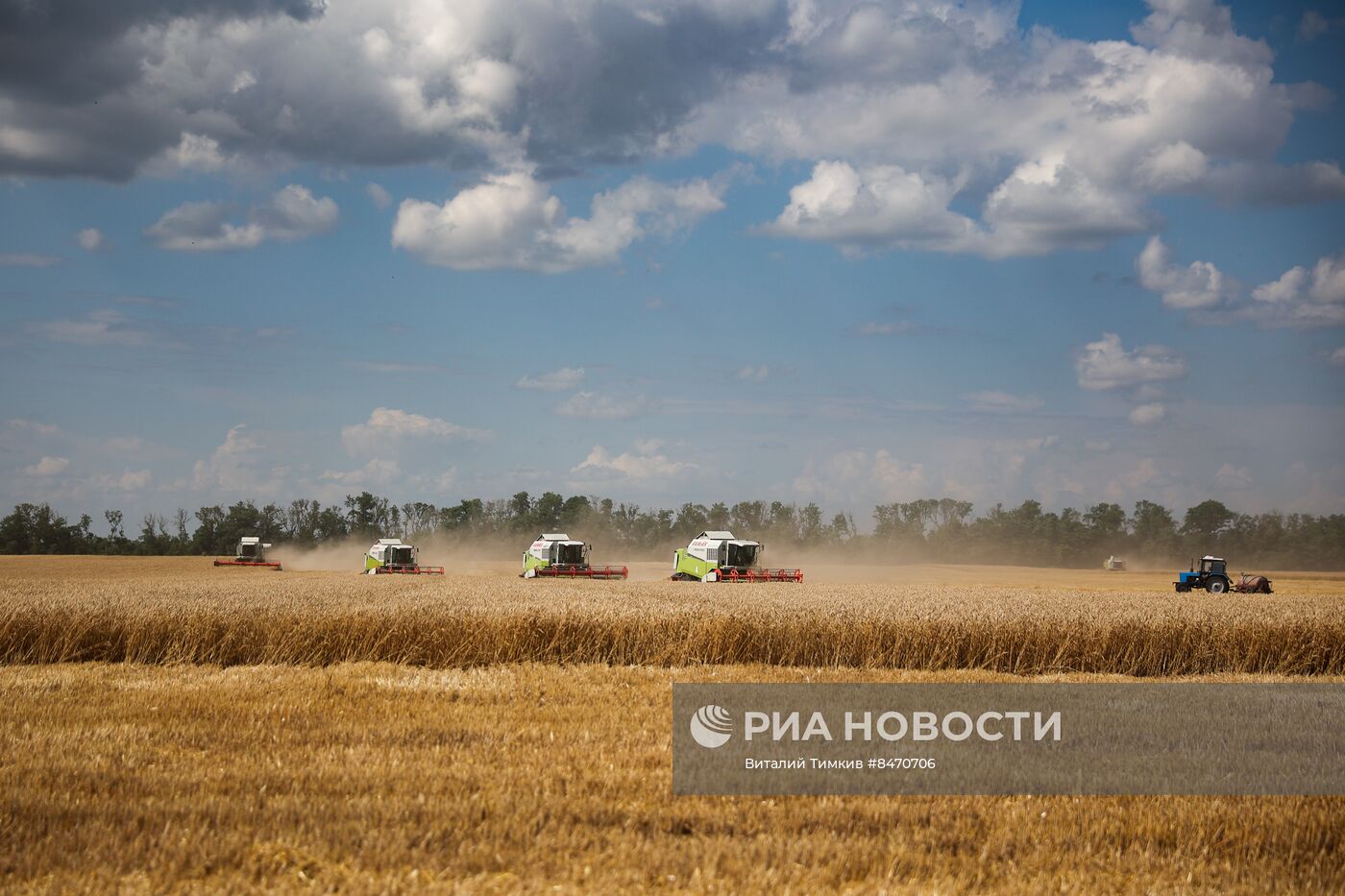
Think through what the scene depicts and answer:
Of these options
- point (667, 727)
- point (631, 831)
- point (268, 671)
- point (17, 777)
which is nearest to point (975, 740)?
point (667, 727)

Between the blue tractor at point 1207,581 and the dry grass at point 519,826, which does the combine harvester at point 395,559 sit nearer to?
the blue tractor at point 1207,581

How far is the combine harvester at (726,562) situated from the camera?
44469 mm

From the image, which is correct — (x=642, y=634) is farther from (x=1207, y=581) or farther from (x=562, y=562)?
(x=1207, y=581)

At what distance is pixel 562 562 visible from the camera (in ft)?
166

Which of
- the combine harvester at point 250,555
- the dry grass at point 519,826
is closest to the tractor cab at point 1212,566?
the dry grass at point 519,826

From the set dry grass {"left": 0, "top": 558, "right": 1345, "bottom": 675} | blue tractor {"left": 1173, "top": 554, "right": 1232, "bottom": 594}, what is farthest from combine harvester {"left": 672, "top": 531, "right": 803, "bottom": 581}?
dry grass {"left": 0, "top": 558, "right": 1345, "bottom": 675}

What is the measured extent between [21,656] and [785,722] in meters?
12.8

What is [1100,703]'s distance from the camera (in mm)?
12695

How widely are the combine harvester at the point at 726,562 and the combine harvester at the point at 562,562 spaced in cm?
365

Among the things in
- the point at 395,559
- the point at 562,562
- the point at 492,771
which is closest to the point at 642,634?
the point at 492,771

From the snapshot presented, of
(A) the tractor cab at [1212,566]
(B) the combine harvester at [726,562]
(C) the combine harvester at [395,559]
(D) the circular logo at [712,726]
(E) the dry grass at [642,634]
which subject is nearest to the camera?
(D) the circular logo at [712,726]

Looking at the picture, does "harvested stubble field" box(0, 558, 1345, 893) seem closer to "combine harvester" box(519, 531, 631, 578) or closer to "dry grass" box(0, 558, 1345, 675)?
"dry grass" box(0, 558, 1345, 675)

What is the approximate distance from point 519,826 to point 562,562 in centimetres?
4403

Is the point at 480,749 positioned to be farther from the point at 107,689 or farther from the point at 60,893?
the point at 107,689
